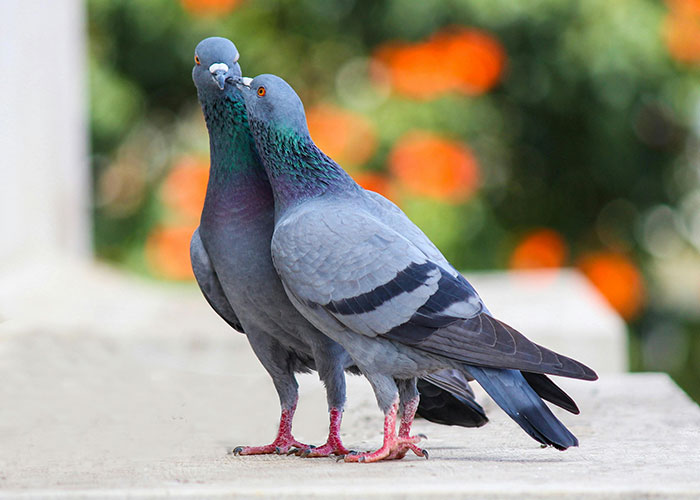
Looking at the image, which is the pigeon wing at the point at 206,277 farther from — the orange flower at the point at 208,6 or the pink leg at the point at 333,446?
the orange flower at the point at 208,6

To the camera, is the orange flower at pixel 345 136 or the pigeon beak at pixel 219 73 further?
the orange flower at pixel 345 136

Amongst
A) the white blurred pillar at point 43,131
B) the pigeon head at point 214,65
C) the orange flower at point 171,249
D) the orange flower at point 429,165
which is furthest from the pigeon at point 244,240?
the orange flower at point 171,249

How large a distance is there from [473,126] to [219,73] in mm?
5156

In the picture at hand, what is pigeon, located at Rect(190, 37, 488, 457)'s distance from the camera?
3361mm

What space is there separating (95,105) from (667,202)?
5.19 m

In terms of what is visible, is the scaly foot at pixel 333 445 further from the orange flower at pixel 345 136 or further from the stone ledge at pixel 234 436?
the orange flower at pixel 345 136

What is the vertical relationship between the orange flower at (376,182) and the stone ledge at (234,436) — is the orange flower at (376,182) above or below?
above

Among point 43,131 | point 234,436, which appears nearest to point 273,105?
point 234,436

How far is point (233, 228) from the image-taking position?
11.1 feet

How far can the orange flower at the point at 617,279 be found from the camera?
8.95 meters

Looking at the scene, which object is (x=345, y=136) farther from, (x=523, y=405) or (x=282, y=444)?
(x=523, y=405)

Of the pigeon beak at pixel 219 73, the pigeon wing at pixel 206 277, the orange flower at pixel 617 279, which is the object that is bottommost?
the pigeon wing at pixel 206 277

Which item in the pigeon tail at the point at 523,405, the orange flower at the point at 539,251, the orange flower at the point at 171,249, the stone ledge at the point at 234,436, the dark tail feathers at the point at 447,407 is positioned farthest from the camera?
the orange flower at the point at 539,251

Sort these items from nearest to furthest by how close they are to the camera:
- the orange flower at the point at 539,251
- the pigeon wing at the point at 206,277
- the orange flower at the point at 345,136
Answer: the pigeon wing at the point at 206,277 < the orange flower at the point at 345,136 < the orange flower at the point at 539,251
